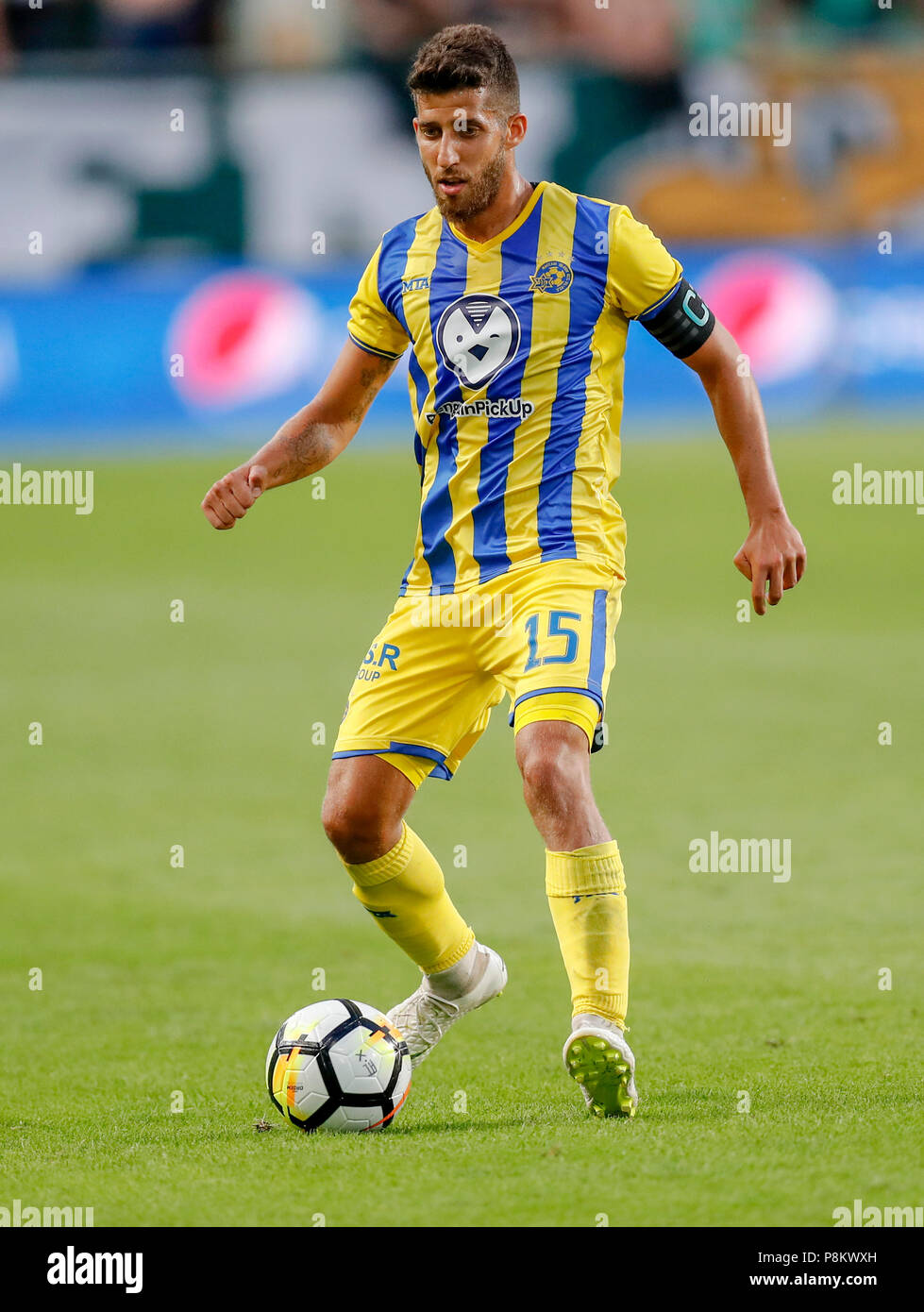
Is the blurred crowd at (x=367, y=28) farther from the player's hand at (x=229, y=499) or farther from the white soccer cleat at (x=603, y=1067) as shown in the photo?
the white soccer cleat at (x=603, y=1067)

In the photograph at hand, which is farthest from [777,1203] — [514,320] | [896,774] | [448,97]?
[896,774]

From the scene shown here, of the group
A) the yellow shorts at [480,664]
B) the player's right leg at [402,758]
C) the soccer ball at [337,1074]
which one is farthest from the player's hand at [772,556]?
the soccer ball at [337,1074]

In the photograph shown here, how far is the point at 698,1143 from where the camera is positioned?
166 inches

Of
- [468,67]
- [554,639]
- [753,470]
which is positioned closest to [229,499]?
[554,639]

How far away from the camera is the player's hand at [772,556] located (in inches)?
189

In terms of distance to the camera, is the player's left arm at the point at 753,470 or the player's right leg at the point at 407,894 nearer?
the player's left arm at the point at 753,470

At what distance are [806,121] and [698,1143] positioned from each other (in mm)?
21517

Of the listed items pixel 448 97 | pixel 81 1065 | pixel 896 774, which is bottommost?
pixel 81 1065

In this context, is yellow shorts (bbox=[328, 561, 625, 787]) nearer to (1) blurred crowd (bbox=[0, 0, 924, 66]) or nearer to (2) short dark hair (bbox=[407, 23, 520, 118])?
(2) short dark hair (bbox=[407, 23, 520, 118])

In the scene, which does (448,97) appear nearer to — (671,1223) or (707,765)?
(671,1223)

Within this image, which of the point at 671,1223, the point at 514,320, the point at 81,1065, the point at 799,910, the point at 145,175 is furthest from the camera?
the point at 145,175

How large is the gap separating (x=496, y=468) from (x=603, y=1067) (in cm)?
159

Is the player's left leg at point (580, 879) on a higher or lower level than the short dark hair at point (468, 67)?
lower

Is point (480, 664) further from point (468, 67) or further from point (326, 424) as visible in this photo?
point (468, 67)
